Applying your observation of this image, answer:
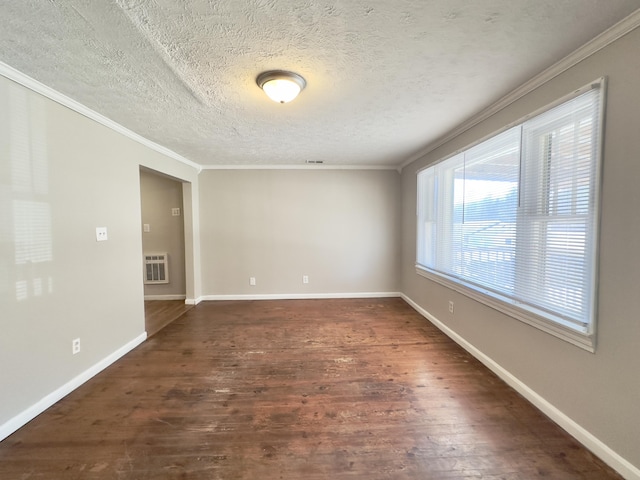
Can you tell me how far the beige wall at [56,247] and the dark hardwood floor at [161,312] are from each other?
655 mm

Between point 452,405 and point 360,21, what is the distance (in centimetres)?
250

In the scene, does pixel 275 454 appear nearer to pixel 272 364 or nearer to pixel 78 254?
pixel 272 364

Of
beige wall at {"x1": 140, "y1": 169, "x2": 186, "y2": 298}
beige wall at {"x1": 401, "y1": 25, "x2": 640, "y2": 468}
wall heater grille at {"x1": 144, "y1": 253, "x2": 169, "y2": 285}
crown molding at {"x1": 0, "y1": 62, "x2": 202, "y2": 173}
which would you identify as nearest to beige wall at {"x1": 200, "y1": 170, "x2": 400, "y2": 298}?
beige wall at {"x1": 140, "y1": 169, "x2": 186, "y2": 298}

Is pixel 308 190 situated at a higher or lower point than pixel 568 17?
lower

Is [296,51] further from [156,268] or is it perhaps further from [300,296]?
[156,268]

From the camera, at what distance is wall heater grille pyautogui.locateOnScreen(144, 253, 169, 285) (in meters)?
4.45

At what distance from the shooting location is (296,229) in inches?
177

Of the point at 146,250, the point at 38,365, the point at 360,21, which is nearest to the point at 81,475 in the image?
the point at 38,365

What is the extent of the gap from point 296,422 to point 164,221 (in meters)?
4.07

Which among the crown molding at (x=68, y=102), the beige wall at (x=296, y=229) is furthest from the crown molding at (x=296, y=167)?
the crown molding at (x=68, y=102)

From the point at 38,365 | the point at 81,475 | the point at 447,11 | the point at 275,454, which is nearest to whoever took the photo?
the point at 447,11

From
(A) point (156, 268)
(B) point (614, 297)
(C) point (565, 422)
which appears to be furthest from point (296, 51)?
(A) point (156, 268)

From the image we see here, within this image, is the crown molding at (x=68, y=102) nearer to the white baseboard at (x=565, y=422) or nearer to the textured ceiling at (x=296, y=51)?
the textured ceiling at (x=296, y=51)

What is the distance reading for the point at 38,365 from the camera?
5.87ft
